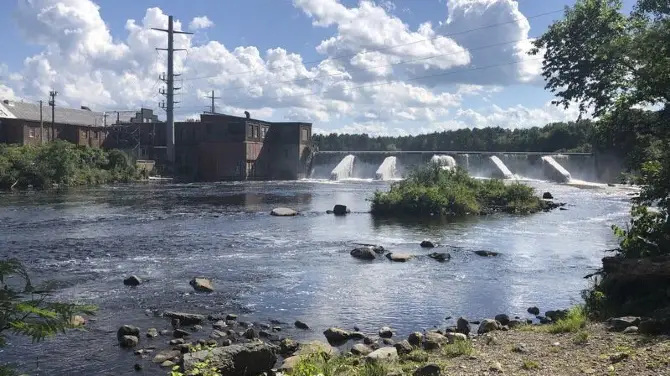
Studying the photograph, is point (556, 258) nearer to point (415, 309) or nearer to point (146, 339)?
point (415, 309)

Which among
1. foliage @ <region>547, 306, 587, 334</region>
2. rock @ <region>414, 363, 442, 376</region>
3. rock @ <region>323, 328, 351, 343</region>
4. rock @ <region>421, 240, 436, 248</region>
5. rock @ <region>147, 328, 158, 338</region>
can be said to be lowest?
rock @ <region>147, 328, 158, 338</region>

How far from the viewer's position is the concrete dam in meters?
67.4

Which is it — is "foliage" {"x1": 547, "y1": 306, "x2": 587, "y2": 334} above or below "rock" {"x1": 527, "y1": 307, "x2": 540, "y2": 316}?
above

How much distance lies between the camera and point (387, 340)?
36.9ft

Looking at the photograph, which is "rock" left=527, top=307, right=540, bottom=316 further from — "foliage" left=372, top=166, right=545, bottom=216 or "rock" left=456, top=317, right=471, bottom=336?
"foliage" left=372, top=166, right=545, bottom=216

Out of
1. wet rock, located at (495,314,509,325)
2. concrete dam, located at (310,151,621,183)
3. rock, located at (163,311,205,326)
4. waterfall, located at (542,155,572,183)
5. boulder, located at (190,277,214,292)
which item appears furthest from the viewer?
concrete dam, located at (310,151,621,183)

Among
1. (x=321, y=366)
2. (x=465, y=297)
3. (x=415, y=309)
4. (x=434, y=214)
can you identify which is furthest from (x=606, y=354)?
(x=434, y=214)

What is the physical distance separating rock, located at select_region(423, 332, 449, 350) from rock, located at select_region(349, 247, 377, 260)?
9.40 m

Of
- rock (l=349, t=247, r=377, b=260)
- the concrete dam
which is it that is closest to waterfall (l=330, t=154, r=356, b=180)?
the concrete dam

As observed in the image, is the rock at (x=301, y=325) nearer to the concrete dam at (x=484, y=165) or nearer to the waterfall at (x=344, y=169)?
the concrete dam at (x=484, y=165)

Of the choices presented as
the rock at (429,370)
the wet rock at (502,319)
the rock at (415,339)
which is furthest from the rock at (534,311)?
the rock at (429,370)

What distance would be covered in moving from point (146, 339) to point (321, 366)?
15.5ft

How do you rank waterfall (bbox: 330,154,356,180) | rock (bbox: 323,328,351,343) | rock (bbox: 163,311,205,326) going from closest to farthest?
rock (bbox: 323,328,351,343) < rock (bbox: 163,311,205,326) < waterfall (bbox: 330,154,356,180)

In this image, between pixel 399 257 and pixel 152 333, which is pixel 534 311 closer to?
pixel 399 257
